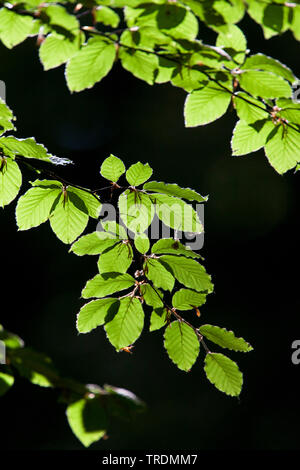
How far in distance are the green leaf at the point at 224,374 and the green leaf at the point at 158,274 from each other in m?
0.18

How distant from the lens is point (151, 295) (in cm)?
93

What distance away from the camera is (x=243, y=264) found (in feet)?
18.9

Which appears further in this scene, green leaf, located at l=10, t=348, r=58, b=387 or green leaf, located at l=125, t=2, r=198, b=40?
green leaf, located at l=125, t=2, r=198, b=40

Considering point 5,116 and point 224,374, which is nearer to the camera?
point 5,116

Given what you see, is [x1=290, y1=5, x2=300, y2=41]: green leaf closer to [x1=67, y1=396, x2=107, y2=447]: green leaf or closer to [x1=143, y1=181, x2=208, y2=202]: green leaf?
[x1=143, y1=181, x2=208, y2=202]: green leaf

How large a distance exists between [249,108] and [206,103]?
10 centimetres

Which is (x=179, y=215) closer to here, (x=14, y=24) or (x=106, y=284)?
(x=106, y=284)

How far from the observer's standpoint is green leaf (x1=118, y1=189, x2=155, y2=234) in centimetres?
91

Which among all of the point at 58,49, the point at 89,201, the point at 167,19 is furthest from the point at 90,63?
the point at 89,201

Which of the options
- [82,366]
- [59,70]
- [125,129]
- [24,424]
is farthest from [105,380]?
[59,70]

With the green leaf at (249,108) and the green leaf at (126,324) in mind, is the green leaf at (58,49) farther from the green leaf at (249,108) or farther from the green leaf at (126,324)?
the green leaf at (126,324)

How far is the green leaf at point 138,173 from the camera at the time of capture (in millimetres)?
923

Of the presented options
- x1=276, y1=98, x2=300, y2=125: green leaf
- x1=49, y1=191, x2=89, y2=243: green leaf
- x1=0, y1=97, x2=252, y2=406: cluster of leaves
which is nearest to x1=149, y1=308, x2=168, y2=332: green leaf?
x1=0, y1=97, x2=252, y2=406: cluster of leaves
